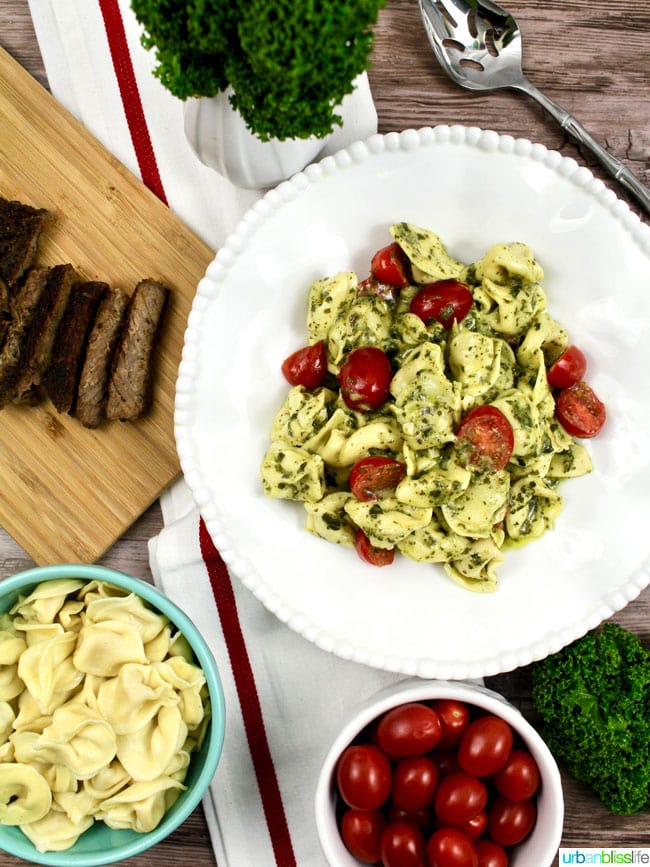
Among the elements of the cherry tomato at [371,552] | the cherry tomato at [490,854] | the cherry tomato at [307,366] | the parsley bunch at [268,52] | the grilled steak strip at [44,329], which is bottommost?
the cherry tomato at [490,854]

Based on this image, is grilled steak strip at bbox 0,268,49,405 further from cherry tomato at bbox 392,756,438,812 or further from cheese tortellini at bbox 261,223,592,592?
cherry tomato at bbox 392,756,438,812

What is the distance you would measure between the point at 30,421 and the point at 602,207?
2.17 m

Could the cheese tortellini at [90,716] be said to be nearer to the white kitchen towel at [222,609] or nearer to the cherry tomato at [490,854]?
the white kitchen towel at [222,609]

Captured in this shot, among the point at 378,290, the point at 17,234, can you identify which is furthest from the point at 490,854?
the point at 17,234

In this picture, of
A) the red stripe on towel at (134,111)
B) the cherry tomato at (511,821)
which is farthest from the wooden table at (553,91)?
the cherry tomato at (511,821)

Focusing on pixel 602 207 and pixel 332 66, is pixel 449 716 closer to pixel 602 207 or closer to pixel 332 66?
pixel 602 207

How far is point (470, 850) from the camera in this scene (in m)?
2.61

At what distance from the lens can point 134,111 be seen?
3.01m

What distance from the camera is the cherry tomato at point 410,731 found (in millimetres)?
2633

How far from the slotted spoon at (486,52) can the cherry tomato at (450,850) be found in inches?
90.0

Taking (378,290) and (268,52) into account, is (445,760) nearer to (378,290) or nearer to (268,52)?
(378,290)

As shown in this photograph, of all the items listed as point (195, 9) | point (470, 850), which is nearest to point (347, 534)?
point (470, 850)

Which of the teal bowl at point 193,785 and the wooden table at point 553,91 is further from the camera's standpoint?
the wooden table at point 553,91

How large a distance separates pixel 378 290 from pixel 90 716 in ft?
5.59
